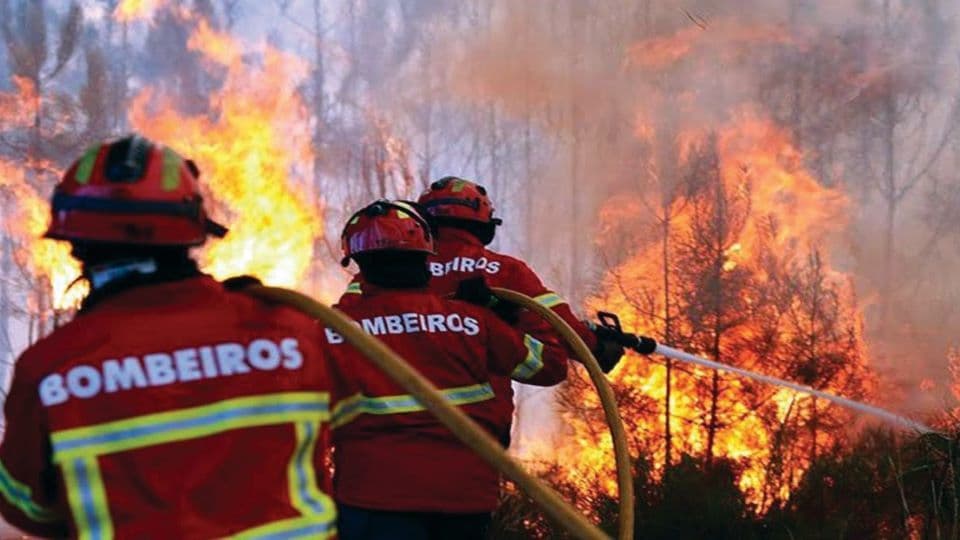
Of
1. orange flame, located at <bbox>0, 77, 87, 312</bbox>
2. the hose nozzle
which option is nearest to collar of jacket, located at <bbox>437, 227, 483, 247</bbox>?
the hose nozzle

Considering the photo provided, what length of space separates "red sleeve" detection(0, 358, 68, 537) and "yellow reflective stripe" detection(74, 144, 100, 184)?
0.36m

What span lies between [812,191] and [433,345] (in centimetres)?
1106

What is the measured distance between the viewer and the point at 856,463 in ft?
22.1

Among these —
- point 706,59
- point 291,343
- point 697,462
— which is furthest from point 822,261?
point 291,343

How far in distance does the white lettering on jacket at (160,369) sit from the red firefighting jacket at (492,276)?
2.46m

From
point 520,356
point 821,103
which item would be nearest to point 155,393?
point 520,356

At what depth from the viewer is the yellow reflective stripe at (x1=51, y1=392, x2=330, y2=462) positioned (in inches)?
66.4

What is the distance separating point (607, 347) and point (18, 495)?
318 centimetres

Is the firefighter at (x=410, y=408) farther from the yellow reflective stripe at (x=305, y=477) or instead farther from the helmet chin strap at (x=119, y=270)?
the helmet chin strap at (x=119, y=270)

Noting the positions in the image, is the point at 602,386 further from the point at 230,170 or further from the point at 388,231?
the point at 230,170

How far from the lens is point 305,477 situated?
190cm

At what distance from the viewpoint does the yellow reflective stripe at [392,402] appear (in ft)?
8.94

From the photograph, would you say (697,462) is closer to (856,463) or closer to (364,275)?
(856,463)

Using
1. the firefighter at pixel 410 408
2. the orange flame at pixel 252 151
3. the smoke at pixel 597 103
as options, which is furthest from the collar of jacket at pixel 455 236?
the orange flame at pixel 252 151
